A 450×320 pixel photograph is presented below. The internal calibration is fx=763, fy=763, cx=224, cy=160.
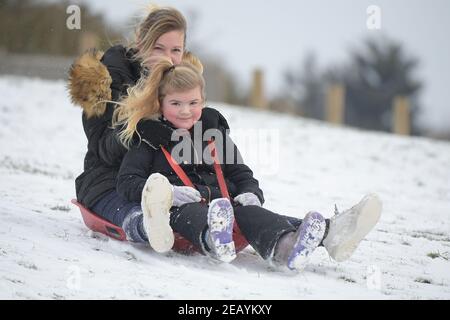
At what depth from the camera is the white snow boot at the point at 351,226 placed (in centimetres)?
322

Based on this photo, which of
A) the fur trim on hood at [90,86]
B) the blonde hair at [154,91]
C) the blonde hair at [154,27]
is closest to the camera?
the blonde hair at [154,91]

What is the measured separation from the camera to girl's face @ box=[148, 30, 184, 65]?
13.3 feet

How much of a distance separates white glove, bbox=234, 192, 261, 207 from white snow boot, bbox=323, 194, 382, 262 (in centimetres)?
39

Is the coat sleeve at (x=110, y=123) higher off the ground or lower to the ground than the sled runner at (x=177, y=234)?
higher

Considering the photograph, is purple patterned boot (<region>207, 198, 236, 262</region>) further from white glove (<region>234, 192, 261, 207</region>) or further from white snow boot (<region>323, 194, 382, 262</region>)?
white snow boot (<region>323, 194, 382, 262</region>)

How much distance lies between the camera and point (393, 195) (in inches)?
260

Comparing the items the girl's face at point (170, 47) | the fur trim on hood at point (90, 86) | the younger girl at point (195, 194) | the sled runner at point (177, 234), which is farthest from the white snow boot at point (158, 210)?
the girl's face at point (170, 47)

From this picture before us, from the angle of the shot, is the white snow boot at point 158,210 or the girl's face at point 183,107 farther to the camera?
the girl's face at point 183,107

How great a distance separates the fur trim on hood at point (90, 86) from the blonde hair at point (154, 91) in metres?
0.15

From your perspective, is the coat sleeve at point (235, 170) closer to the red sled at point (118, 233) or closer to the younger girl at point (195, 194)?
the younger girl at point (195, 194)

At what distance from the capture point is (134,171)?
3471 millimetres

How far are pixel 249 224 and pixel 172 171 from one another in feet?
1.56
